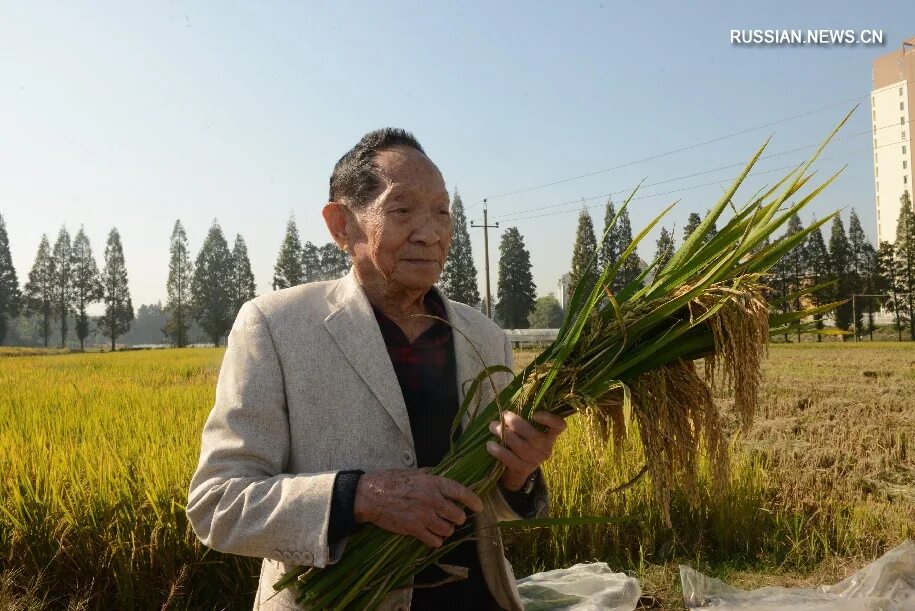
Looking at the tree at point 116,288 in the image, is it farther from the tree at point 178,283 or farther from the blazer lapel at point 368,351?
the blazer lapel at point 368,351

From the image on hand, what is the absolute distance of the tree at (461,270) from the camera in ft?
132

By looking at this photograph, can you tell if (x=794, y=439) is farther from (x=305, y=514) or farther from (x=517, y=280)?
(x=517, y=280)

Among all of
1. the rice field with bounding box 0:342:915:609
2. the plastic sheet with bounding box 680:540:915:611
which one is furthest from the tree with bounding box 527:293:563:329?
the plastic sheet with bounding box 680:540:915:611

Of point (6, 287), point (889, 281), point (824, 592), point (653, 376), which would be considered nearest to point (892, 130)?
point (889, 281)

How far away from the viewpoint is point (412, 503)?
131 cm

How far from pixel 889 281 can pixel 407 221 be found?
45320mm

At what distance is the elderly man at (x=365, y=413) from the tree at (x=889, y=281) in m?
41.9

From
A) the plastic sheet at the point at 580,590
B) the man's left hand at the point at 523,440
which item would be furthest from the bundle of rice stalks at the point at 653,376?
the plastic sheet at the point at 580,590

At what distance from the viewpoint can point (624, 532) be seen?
12.2ft

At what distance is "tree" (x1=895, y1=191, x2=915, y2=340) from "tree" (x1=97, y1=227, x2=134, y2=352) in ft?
156

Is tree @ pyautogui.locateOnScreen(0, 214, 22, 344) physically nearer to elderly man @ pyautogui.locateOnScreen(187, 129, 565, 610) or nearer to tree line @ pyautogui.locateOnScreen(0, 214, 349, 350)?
tree line @ pyautogui.locateOnScreen(0, 214, 349, 350)

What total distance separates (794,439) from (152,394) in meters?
6.89

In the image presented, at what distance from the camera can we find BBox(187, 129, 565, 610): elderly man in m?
1.32


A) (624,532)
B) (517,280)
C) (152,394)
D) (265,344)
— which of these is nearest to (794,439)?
(624,532)
